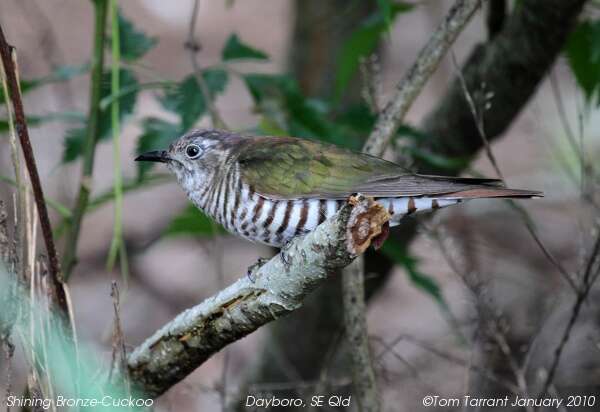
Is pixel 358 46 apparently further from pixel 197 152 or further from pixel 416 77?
pixel 197 152

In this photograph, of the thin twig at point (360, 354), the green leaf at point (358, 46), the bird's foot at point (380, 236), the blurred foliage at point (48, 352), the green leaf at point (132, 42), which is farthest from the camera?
the green leaf at point (358, 46)

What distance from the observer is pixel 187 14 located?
1246 centimetres

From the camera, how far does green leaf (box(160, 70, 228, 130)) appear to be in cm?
425

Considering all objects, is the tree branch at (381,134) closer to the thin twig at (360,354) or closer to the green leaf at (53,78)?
the thin twig at (360,354)

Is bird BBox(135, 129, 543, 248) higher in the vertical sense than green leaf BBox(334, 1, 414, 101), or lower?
lower

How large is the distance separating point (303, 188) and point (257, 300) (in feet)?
2.63

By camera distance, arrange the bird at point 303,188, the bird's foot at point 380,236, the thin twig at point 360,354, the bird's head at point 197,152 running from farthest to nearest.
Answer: the bird's head at point 197,152
the thin twig at point 360,354
the bird at point 303,188
the bird's foot at point 380,236

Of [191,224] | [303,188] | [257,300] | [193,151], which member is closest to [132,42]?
[193,151]

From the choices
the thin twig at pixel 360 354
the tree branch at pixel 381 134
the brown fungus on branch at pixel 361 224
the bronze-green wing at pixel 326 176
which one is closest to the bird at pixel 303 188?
the bronze-green wing at pixel 326 176

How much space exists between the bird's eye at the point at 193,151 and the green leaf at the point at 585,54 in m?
1.84

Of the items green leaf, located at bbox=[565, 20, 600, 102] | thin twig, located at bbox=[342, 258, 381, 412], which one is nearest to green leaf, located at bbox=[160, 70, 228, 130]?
thin twig, located at bbox=[342, 258, 381, 412]

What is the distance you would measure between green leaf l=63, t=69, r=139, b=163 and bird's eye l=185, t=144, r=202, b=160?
33cm

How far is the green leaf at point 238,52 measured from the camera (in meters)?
4.39

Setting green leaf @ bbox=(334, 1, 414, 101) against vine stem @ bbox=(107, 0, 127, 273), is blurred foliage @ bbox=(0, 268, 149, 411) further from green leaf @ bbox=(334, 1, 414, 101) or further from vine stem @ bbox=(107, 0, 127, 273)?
green leaf @ bbox=(334, 1, 414, 101)
